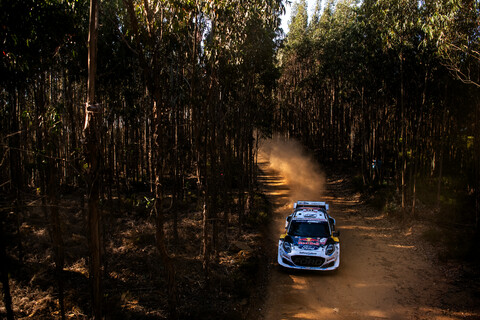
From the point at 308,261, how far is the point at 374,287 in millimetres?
2204

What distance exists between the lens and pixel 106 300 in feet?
32.0

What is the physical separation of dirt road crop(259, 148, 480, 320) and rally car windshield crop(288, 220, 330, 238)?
1.34 metres

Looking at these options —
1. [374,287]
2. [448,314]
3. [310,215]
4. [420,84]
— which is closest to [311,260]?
[374,287]

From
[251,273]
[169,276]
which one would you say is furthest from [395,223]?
[169,276]

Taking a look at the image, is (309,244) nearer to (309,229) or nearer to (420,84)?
(309,229)

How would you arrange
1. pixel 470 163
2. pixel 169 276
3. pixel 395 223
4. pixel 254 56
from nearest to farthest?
pixel 169 276
pixel 254 56
pixel 395 223
pixel 470 163

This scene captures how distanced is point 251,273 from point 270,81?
11055 millimetres

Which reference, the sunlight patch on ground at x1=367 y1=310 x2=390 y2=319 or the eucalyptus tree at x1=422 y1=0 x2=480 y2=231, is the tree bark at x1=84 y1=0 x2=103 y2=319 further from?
the eucalyptus tree at x1=422 y1=0 x2=480 y2=231

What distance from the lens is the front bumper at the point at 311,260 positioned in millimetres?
11242

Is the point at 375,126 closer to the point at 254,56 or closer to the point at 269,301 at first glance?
the point at 254,56

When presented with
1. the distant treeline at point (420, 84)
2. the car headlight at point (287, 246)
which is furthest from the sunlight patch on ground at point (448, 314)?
the distant treeline at point (420, 84)

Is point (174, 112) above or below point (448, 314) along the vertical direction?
above

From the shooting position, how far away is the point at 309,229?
12.6 metres

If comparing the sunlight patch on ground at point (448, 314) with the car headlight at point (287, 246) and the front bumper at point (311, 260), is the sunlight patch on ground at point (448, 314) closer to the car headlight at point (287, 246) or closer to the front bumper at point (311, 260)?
the front bumper at point (311, 260)
